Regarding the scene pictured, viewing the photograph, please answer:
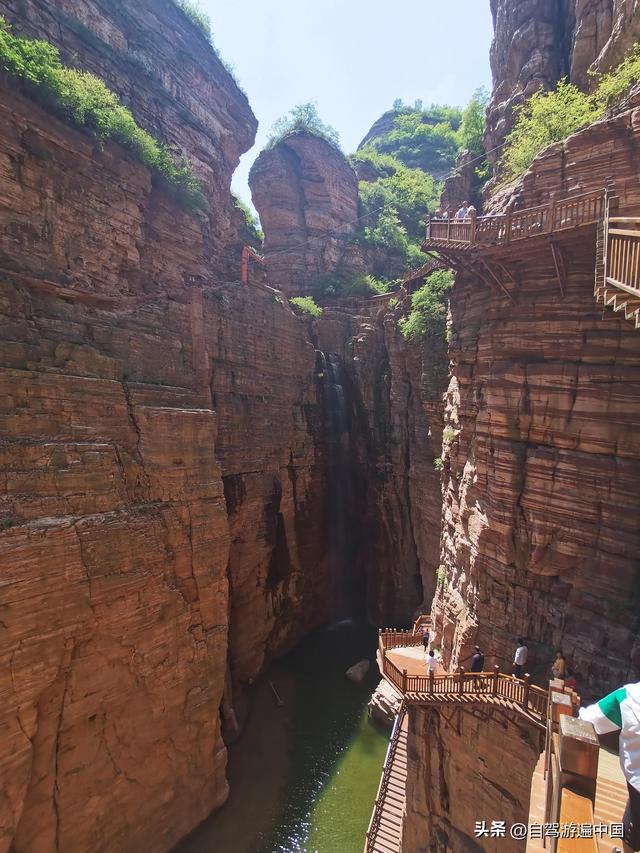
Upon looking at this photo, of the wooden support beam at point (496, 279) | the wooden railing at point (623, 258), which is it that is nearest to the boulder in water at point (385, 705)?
the wooden support beam at point (496, 279)

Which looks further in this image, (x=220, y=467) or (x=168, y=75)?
(x=168, y=75)

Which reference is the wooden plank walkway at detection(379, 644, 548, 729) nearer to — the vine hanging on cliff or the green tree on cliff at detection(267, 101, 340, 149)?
the vine hanging on cliff

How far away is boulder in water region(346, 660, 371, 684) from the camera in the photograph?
1820cm

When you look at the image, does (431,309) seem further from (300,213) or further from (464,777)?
(300,213)

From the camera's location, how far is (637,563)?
8.66 metres

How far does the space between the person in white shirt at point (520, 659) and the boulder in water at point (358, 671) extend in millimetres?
10062

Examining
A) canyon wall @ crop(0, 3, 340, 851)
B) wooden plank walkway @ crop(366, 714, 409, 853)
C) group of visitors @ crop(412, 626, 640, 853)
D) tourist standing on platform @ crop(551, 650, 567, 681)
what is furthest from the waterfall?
group of visitors @ crop(412, 626, 640, 853)

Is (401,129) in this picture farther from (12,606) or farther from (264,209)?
(12,606)

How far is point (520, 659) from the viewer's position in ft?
30.3

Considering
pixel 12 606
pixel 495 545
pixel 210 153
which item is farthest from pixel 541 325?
pixel 210 153

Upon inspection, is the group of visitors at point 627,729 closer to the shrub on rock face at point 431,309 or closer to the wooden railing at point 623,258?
the wooden railing at point 623,258

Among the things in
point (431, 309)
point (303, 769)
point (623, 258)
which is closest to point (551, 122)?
point (623, 258)

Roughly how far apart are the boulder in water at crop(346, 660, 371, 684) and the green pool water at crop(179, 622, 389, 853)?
8.6 inches

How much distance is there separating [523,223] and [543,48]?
11.5m
